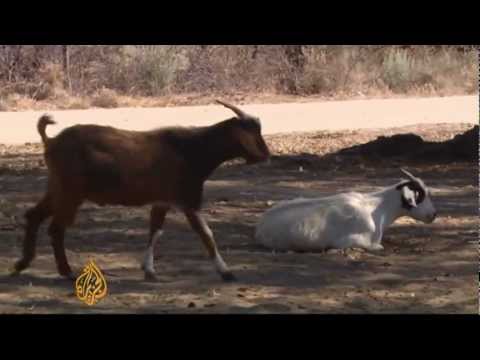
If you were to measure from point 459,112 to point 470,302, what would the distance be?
1461cm

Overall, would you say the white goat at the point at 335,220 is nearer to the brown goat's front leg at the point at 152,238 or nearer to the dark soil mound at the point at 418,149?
the brown goat's front leg at the point at 152,238

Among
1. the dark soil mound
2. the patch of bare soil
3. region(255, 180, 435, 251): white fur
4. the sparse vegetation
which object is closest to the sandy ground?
the sparse vegetation

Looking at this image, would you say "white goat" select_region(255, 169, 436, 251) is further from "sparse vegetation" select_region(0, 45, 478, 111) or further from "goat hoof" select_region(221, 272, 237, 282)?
"sparse vegetation" select_region(0, 45, 478, 111)

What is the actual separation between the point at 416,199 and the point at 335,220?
3.22ft

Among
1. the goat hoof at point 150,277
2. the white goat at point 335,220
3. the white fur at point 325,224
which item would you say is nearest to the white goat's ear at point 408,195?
the white goat at point 335,220

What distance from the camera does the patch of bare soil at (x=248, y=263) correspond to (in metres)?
7.21

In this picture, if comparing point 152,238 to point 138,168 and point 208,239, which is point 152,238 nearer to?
point 208,239

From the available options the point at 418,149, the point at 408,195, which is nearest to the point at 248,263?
the point at 408,195

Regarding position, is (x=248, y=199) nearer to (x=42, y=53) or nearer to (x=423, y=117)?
(x=423, y=117)

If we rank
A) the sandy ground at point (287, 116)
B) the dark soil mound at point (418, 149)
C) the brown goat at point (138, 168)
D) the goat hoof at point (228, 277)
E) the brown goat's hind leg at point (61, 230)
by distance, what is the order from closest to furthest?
the brown goat at point (138, 168)
the brown goat's hind leg at point (61, 230)
the goat hoof at point (228, 277)
the dark soil mound at point (418, 149)
the sandy ground at point (287, 116)

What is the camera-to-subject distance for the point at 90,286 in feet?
23.9

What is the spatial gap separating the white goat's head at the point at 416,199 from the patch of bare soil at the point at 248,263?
0.79 feet

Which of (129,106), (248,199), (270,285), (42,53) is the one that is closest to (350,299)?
(270,285)

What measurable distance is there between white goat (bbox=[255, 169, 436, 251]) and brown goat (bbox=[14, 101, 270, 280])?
112 cm
